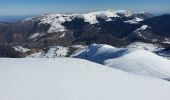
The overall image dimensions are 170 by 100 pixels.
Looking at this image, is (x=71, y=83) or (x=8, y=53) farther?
(x=8, y=53)

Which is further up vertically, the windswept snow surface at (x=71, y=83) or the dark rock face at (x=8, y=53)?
the windswept snow surface at (x=71, y=83)

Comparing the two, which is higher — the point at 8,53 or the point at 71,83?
the point at 71,83

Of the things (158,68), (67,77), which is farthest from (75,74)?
(158,68)

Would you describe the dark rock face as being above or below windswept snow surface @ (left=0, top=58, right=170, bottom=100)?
below

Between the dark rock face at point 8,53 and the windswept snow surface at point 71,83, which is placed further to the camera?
the dark rock face at point 8,53

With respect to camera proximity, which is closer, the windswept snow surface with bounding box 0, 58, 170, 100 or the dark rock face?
the windswept snow surface with bounding box 0, 58, 170, 100

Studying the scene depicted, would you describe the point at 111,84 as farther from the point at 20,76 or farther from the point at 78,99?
the point at 20,76

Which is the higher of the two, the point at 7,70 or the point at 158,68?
the point at 7,70

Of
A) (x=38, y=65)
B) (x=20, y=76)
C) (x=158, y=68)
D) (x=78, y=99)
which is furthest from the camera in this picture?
(x=158, y=68)
